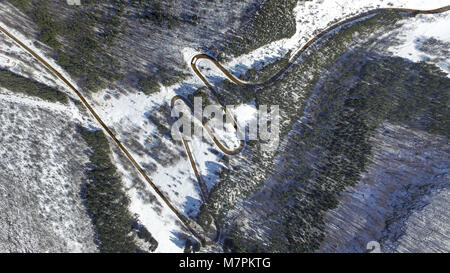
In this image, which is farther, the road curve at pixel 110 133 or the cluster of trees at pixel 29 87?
the road curve at pixel 110 133

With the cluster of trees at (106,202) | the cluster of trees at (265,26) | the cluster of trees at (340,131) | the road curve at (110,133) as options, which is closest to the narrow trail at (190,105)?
the road curve at (110,133)

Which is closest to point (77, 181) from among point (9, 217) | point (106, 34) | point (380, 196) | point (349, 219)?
point (9, 217)

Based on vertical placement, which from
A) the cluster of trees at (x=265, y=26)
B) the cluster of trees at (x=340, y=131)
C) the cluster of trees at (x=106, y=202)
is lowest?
the cluster of trees at (x=106, y=202)

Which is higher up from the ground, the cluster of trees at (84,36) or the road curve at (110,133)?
the cluster of trees at (84,36)

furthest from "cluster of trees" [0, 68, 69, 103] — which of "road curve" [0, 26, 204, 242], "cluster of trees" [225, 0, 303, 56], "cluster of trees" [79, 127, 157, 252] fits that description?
"cluster of trees" [225, 0, 303, 56]

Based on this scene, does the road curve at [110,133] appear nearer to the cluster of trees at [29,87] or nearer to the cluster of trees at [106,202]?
the cluster of trees at [106,202]

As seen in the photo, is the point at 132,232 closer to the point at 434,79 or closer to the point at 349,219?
the point at 349,219

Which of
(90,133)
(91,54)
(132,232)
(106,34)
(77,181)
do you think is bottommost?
(132,232)

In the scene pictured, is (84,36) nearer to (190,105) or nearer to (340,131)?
(190,105)

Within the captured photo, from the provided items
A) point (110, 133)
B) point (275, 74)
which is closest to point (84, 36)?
point (110, 133)
